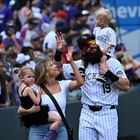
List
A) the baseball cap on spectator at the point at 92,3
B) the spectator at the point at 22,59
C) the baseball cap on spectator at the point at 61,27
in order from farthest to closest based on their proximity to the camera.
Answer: the baseball cap on spectator at the point at 92,3 → the baseball cap on spectator at the point at 61,27 → the spectator at the point at 22,59

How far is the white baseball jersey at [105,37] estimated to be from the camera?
8.51 meters

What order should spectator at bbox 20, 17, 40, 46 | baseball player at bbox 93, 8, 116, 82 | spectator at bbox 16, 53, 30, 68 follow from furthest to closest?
1. spectator at bbox 20, 17, 40, 46
2. spectator at bbox 16, 53, 30, 68
3. baseball player at bbox 93, 8, 116, 82

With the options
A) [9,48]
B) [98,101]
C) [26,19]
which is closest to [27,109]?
[98,101]

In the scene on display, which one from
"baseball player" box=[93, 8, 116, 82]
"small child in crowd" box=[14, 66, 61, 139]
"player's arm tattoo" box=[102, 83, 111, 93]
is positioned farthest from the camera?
"baseball player" box=[93, 8, 116, 82]

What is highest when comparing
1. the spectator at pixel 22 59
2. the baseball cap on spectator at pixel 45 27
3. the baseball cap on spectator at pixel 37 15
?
the baseball cap on spectator at pixel 37 15

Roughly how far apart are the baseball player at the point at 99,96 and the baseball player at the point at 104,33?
0.16m

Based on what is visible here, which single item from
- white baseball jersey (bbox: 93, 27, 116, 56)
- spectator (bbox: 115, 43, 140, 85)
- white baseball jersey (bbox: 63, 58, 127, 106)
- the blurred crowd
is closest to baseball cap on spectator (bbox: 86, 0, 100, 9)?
the blurred crowd

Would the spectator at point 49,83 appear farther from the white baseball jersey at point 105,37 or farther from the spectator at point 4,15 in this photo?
the spectator at point 4,15

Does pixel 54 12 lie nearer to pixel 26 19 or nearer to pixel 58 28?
pixel 26 19

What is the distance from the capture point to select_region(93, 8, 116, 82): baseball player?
A: 845 cm

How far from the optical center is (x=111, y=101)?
8.31 meters

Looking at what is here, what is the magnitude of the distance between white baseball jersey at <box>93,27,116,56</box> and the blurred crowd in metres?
2.81

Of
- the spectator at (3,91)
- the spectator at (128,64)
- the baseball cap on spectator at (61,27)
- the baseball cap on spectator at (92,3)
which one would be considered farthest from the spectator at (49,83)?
the baseball cap on spectator at (92,3)

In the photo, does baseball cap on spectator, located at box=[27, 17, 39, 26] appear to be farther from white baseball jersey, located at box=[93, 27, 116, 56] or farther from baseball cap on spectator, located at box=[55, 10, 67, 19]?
white baseball jersey, located at box=[93, 27, 116, 56]
